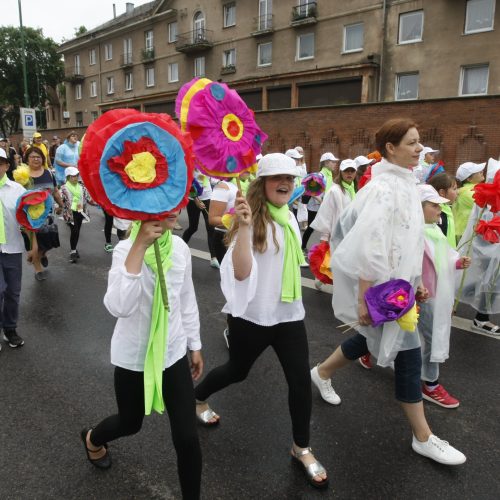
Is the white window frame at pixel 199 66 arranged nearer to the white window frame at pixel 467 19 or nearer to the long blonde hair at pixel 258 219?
the white window frame at pixel 467 19

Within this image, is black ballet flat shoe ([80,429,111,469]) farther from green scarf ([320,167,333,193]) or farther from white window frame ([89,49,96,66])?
white window frame ([89,49,96,66])

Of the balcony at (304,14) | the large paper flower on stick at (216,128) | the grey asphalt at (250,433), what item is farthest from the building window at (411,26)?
the large paper flower on stick at (216,128)

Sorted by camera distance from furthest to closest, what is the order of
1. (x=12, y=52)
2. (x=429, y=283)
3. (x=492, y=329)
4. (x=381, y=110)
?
(x=12, y=52) → (x=381, y=110) → (x=492, y=329) → (x=429, y=283)

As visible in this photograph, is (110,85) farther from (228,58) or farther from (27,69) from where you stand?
(228,58)

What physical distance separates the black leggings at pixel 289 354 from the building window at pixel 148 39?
40305 mm

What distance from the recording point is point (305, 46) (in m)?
28.1

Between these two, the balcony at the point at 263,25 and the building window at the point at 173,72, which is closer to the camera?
the balcony at the point at 263,25

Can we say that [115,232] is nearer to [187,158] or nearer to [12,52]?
[187,158]

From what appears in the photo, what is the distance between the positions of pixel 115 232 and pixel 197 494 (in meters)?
8.51

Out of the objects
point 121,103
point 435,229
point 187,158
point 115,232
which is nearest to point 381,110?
point 115,232

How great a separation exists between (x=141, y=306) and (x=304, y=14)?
96.2 feet

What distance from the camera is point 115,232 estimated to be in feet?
33.2

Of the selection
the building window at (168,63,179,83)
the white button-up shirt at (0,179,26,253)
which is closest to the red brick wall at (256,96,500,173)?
the white button-up shirt at (0,179,26,253)

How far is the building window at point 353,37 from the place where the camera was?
25.3 m
